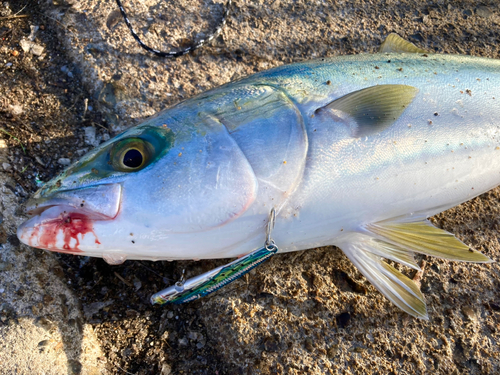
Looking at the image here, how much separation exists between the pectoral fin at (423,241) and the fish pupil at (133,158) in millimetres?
1149

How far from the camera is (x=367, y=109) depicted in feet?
5.81

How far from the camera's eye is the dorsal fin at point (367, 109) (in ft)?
5.79

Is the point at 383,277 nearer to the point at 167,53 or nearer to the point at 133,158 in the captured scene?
the point at 133,158

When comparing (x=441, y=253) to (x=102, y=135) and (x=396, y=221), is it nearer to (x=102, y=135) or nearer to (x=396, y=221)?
(x=396, y=221)

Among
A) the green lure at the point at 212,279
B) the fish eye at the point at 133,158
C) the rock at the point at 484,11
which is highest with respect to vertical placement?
the fish eye at the point at 133,158

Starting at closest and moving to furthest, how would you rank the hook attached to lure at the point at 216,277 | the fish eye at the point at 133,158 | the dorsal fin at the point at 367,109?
the fish eye at the point at 133,158 < the hook attached to lure at the point at 216,277 < the dorsal fin at the point at 367,109

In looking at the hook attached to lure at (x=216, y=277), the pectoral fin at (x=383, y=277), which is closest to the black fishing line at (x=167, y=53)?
the hook attached to lure at (x=216, y=277)

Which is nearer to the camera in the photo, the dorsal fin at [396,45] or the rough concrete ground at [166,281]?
the rough concrete ground at [166,281]

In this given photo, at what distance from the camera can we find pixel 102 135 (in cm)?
241

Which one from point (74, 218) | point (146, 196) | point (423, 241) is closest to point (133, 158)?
point (146, 196)

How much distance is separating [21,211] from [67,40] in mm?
1317

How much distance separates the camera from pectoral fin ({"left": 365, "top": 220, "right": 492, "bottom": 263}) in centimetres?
185

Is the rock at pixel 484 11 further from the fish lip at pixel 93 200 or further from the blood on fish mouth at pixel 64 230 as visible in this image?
the blood on fish mouth at pixel 64 230

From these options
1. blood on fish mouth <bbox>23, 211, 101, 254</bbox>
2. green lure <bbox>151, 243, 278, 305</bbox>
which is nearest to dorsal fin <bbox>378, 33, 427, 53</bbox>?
green lure <bbox>151, 243, 278, 305</bbox>
